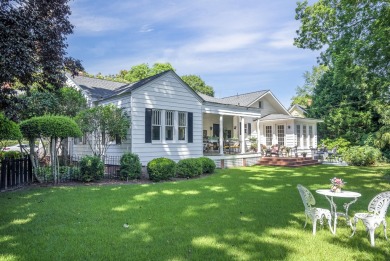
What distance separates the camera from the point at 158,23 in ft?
54.9

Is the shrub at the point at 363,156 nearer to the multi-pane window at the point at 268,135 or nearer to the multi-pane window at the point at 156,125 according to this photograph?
the multi-pane window at the point at 268,135

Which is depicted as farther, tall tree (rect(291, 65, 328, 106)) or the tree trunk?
Answer: tall tree (rect(291, 65, 328, 106))

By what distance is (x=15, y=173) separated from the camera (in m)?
9.29

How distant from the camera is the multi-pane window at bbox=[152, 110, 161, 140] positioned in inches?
531

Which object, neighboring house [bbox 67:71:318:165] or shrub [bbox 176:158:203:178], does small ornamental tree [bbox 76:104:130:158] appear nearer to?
neighboring house [bbox 67:71:318:165]

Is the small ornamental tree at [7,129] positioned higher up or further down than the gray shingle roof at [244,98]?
further down

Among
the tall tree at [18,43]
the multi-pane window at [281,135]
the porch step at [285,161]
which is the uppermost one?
the tall tree at [18,43]

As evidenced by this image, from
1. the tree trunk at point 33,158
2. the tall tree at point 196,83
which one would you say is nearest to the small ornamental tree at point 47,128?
the tree trunk at point 33,158

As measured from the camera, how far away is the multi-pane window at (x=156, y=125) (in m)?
13.5

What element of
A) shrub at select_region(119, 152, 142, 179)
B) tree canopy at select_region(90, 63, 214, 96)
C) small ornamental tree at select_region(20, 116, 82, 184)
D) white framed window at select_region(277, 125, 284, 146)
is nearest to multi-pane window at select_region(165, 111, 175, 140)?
shrub at select_region(119, 152, 142, 179)

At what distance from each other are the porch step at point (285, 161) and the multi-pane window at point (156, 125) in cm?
942

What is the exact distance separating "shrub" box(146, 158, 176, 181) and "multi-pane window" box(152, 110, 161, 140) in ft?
7.60

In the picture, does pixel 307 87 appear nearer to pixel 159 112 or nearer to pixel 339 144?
pixel 339 144

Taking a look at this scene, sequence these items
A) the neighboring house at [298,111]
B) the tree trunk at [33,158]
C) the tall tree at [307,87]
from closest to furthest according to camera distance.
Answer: the tree trunk at [33,158] < the neighboring house at [298,111] < the tall tree at [307,87]
